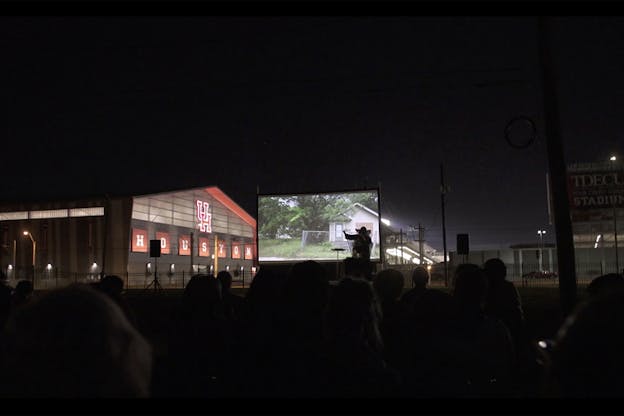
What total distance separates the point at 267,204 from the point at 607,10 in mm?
25501

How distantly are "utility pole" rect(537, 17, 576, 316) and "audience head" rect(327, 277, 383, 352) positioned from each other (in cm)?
539

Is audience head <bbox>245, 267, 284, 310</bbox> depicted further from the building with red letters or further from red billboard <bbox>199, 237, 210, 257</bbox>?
red billboard <bbox>199, 237, 210, 257</bbox>

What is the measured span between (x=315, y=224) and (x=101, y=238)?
55.9 feet

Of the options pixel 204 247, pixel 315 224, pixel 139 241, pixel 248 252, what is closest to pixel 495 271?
pixel 315 224

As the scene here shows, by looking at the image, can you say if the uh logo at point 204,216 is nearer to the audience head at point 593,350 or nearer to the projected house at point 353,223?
the projected house at point 353,223

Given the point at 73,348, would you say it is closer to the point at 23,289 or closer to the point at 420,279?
the point at 420,279

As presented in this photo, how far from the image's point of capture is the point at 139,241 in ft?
128

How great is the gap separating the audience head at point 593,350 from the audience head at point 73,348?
1.08m

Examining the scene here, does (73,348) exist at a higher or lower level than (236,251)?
lower

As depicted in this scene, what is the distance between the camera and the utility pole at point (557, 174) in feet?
26.4

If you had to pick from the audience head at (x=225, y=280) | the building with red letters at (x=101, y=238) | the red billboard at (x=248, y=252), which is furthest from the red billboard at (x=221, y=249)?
the audience head at (x=225, y=280)

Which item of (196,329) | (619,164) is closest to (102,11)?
(196,329)

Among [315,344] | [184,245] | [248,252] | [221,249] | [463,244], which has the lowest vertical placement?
[315,344]

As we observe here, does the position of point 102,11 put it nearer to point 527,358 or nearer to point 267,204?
point 527,358
